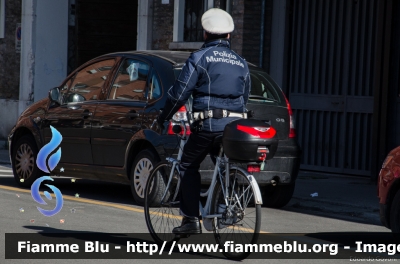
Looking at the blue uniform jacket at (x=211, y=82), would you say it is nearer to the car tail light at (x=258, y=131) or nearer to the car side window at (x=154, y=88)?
the car tail light at (x=258, y=131)

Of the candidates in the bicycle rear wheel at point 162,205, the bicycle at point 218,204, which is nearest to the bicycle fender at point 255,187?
the bicycle at point 218,204

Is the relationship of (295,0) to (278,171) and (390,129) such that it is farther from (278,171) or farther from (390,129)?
(278,171)

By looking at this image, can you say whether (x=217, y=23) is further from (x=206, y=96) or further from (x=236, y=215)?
(x=236, y=215)

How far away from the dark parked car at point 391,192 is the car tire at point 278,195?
8.09ft

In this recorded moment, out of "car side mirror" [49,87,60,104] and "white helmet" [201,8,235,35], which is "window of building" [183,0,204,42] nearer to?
"car side mirror" [49,87,60,104]

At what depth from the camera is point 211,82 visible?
694 centimetres

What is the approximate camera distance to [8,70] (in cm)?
2169

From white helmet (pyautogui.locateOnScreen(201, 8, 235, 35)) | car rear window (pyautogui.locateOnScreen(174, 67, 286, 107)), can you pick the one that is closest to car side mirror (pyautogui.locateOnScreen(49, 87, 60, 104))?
car rear window (pyautogui.locateOnScreen(174, 67, 286, 107))

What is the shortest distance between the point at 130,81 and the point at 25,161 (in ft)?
6.89

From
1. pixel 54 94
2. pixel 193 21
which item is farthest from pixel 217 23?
pixel 193 21

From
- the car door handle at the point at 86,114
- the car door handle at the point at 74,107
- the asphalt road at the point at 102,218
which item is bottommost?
the asphalt road at the point at 102,218

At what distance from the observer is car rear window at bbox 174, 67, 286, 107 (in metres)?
9.91

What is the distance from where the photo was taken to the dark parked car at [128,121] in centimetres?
979

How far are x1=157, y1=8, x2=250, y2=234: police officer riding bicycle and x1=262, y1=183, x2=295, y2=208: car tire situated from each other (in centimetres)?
343
